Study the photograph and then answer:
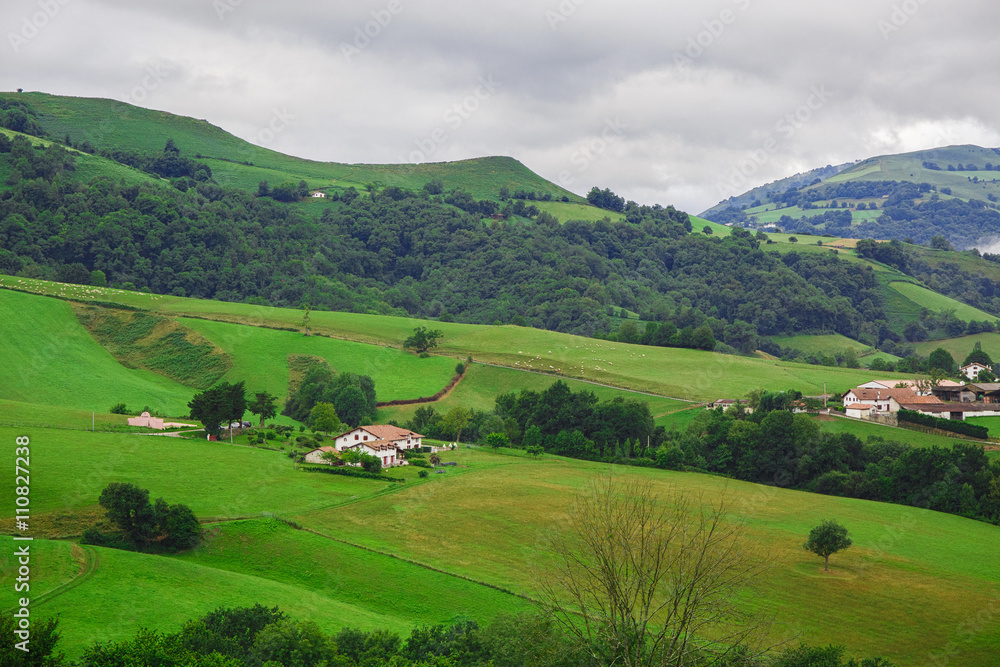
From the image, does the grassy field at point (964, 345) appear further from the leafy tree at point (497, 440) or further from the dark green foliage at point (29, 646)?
the dark green foliage at point (29, 646)

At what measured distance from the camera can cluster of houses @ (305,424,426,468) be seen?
2442 inches

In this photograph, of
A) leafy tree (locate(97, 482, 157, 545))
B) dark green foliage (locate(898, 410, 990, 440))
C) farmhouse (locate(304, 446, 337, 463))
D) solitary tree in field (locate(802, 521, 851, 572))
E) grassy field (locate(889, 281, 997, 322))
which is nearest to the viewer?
leafy tree (locate(97, 482, 157, 545))

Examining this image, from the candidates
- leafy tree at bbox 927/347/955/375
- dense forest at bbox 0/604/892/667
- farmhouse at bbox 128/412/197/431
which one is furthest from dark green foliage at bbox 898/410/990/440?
farmhouse at bbox 128/412/197/431

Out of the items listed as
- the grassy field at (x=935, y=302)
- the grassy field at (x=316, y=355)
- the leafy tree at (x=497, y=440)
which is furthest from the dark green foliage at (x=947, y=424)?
the grassy field at (x=935, y=302)

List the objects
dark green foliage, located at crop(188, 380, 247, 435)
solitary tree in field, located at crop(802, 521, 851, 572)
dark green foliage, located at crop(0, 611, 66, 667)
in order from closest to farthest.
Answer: dark green foliage, located at crop(0, 611, 66, 667)
solitary tree in field, located at crop(802, 521, 851, 572)
dark green foliage, located at crop(188, 380, 247, 435)

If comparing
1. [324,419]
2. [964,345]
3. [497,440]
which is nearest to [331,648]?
[324,419]

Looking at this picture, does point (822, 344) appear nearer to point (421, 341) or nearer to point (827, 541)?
point (421, 341)

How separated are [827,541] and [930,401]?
3681cm

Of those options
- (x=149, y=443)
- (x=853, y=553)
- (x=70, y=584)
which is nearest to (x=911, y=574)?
(x=853, y=553)

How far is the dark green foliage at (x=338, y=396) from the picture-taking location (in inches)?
3196

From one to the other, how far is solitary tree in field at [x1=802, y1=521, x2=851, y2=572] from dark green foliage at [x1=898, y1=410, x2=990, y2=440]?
28.6m

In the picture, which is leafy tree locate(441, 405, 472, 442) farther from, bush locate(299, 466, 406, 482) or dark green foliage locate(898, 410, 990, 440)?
dark green foliage locate(898, 410, 990, 440)

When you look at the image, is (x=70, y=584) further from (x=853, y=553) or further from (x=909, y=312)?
(x=909, y=312)

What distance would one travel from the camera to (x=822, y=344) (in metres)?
162
